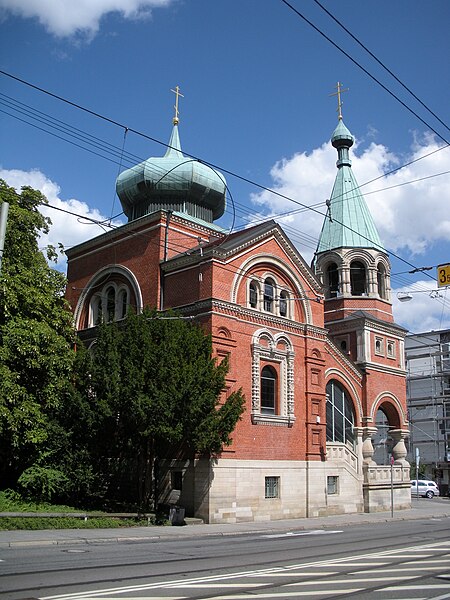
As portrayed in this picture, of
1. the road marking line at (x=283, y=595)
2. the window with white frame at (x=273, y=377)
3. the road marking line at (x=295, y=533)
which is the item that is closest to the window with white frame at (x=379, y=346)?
the window with white frame at (x=273, y=377)

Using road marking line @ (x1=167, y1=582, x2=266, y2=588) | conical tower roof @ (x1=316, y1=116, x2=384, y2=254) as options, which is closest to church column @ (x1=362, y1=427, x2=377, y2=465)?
conical tower roof @ (x1=316, y1=116, x2=384, y2=254)

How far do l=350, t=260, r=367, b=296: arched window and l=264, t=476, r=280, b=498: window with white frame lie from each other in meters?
14.2

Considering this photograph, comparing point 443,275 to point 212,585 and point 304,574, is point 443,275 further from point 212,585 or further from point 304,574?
point 212,585

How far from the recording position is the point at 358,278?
125ft

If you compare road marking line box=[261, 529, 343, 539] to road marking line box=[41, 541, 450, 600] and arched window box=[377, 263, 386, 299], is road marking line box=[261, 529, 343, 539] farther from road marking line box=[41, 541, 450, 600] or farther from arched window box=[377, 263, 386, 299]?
arched window box=[377, 263, 386, 299]

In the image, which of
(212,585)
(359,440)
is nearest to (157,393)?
(212,585)

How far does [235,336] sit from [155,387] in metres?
5.25

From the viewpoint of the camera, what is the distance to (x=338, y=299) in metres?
37.1

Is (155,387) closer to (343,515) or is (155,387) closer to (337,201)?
(343,515)

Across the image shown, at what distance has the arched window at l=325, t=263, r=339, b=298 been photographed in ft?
124

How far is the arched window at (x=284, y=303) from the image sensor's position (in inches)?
1178

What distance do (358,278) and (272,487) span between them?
607 inches

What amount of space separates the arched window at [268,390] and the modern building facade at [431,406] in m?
29.5

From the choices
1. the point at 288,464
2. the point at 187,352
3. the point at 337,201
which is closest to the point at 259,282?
the point at 187,352
